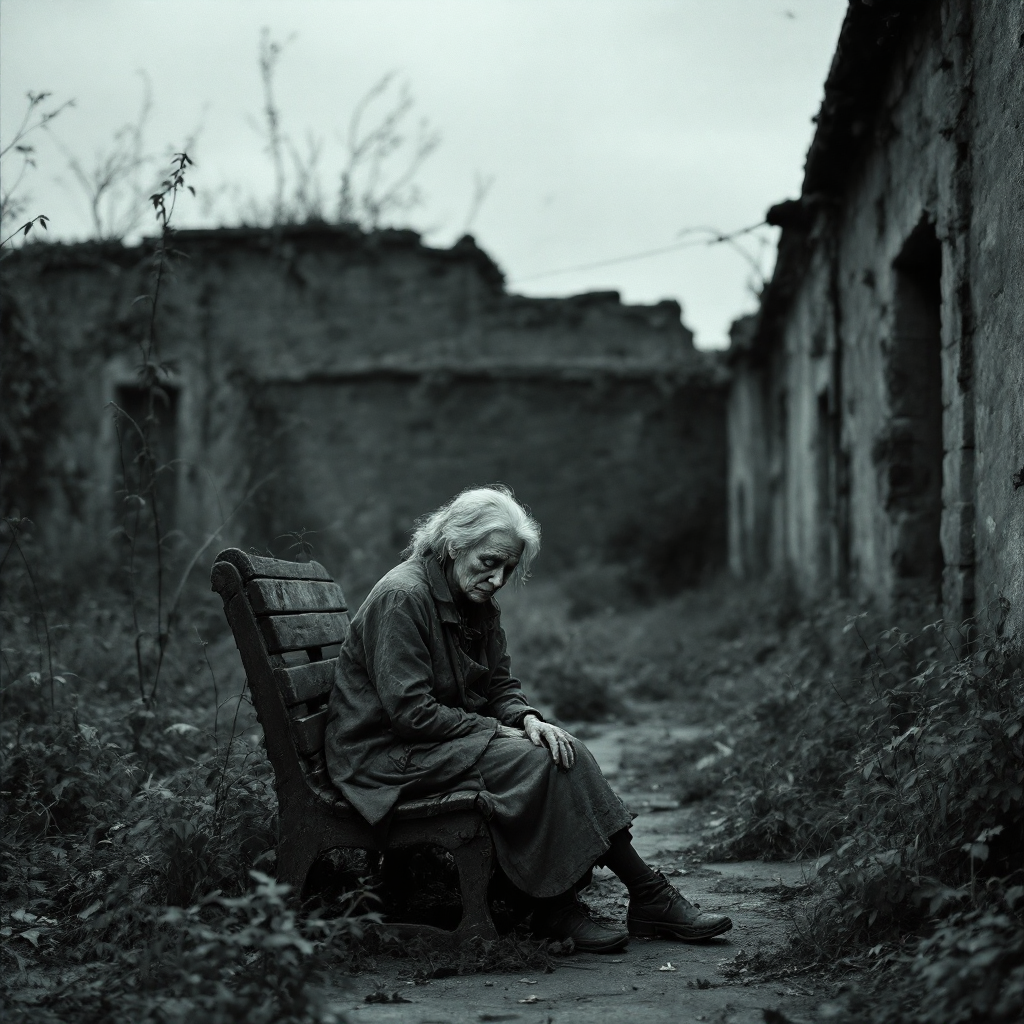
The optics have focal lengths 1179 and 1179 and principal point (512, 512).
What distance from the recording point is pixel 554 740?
3.59 m

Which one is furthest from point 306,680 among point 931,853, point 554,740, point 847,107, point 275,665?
point 847,107

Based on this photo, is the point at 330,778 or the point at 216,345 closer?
the point at 330,778

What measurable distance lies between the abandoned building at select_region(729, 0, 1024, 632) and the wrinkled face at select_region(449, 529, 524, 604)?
1.86 m

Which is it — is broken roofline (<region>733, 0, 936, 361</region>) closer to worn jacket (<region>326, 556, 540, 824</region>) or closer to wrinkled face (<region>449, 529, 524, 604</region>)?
wrinkled face (<region>449, 529, 524, 604</region>)

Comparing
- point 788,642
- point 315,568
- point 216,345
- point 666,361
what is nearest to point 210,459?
point 216,345

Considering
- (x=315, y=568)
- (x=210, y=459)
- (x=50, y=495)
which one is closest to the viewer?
(x=315, y=568)

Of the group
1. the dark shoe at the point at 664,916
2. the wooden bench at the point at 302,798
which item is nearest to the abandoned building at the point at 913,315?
the dark shoe at the point at 664,916

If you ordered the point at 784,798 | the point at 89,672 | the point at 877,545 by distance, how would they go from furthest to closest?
1. the point at 877,545
2. the point at 89,672
3. the point at 784,798

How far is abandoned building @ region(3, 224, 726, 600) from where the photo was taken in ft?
51.6

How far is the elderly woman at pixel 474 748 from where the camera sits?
11.5 feet

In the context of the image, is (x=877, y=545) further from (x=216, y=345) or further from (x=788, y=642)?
(x=216, y=345)

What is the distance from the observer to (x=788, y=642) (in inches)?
355

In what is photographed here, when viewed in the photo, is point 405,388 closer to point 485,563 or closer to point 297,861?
point 485,563

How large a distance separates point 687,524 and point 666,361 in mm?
2262
